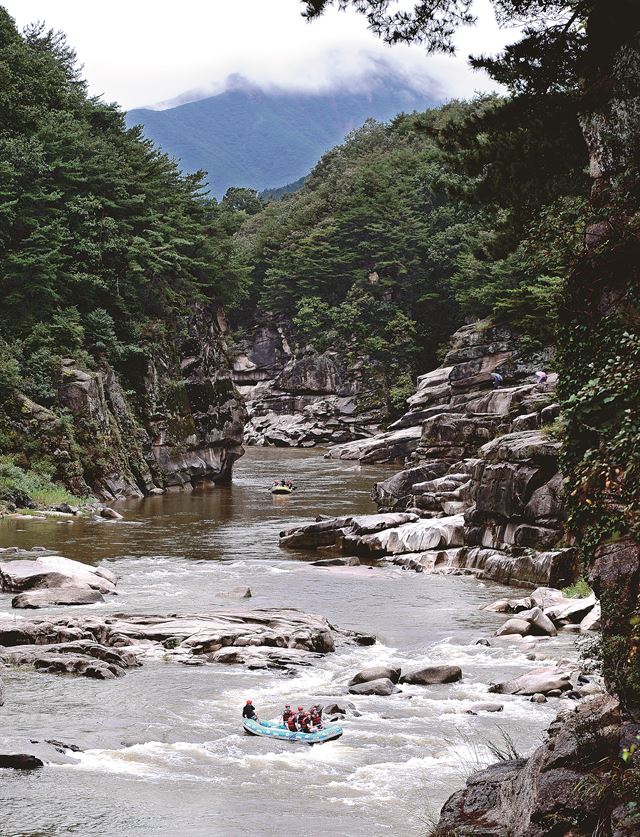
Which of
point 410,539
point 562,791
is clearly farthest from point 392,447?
point 562,791

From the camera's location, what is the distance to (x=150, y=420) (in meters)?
50.7

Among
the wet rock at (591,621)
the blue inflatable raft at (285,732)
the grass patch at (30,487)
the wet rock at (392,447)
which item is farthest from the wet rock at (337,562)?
the wet rock at (392,447)

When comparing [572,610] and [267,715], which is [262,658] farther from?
[572,610]

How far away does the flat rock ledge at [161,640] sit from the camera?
18.4 m

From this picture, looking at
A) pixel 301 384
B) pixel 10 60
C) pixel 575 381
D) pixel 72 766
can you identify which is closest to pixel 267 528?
pixel 72 766

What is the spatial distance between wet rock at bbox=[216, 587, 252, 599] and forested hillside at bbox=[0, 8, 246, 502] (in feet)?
57.5

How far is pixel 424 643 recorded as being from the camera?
2106 centimetres

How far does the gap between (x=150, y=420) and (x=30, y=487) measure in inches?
479

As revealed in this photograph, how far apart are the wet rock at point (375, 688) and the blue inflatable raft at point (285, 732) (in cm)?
249

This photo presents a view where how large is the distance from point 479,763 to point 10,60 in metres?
49.0

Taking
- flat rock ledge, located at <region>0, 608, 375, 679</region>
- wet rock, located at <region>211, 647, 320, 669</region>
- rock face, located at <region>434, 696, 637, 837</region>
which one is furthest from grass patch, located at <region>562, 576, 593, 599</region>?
rock face, located at <region>434, 696, 637, 837</region>

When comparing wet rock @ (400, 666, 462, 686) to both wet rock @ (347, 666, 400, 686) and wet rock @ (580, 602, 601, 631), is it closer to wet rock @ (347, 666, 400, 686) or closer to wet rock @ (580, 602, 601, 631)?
wet rock @ (347, 666, 400, 686)

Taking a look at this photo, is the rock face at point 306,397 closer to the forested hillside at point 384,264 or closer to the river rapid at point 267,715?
the forested hillside at point 384,264

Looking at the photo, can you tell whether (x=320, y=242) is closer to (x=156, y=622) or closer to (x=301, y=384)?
(x=301, y=384)
